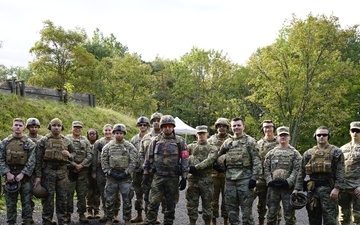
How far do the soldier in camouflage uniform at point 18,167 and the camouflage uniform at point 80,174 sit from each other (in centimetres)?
141

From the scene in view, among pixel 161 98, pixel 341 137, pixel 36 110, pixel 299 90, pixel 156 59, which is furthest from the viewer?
pixel 156 59

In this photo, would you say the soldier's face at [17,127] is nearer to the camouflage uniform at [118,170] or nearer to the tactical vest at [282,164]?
the camouflage uniform at [118,170]

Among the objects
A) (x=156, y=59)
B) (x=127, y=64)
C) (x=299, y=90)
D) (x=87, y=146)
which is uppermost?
(x=156, y=59)

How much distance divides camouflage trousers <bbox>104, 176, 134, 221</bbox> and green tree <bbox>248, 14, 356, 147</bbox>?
22.0 m

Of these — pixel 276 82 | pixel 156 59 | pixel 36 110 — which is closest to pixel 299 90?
pixel 276 82

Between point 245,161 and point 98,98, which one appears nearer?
point 245,161

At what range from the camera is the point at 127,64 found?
42781 mm

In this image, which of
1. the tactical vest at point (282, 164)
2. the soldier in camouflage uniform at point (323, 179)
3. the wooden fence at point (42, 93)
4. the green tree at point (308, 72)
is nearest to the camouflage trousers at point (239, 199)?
the tactical vest at point (282, 164)

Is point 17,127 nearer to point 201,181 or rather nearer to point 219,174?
point 201,181

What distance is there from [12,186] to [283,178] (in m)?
5.08

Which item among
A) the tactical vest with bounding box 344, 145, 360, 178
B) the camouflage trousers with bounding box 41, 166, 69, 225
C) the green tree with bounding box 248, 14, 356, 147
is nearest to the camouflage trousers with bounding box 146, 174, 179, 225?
the camouflage trousers with bounding box 41, 166, 69, 225

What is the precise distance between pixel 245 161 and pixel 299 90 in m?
22.0

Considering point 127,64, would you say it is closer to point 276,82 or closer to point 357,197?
point 276,82

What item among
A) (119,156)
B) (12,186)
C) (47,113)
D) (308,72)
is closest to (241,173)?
(119,156)
